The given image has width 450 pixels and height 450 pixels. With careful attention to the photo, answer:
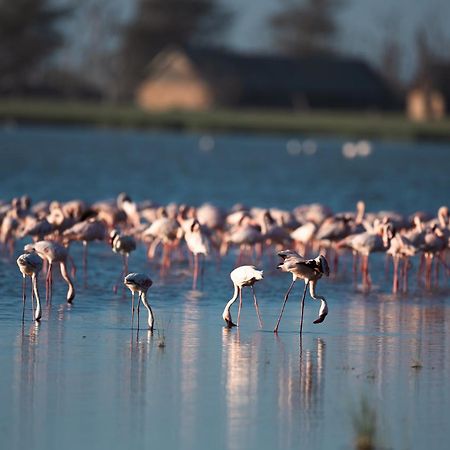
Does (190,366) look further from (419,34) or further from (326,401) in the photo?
(419,34)

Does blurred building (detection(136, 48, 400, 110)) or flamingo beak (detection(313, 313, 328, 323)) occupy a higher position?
blurred building (detection(136, 48, 400, 110))

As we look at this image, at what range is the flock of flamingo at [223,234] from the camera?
45.3ft

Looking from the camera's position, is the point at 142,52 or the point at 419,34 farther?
the point at 142,52

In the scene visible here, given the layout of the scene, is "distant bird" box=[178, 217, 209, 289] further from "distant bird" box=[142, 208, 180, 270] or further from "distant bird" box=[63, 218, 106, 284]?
"distant bird" box=[63, 218, 106, 284]

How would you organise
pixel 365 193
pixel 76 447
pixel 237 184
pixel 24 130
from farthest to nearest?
pixel 24 130
pixel 237 184
pixel 365 193
pixel 76 447

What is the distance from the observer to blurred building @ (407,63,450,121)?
79.4 meters

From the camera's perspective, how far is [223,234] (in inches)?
653

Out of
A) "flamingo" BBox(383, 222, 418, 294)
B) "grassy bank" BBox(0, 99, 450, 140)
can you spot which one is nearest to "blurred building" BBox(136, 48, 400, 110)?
"grassy bank" BBox(0, 99, 450, 140)

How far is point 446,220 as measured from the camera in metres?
15.9

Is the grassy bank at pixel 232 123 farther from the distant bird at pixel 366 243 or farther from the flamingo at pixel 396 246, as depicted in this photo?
the flamingo at pixel 396 246

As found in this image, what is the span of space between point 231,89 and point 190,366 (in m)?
70.7

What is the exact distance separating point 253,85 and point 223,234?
64.7 m

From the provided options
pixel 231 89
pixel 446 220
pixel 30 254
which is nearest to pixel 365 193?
pixel 446 220

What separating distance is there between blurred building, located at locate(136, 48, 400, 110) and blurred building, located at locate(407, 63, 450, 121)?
126cm
